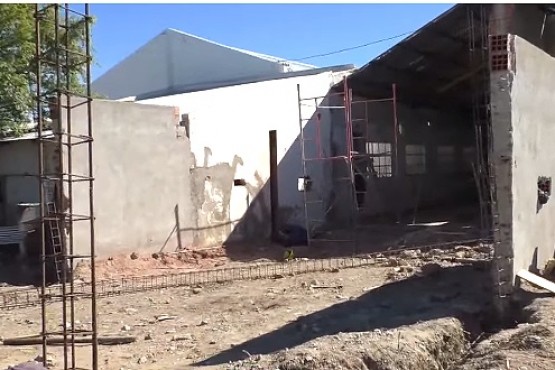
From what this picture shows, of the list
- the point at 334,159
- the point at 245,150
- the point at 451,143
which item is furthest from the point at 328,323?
the point at 451,143

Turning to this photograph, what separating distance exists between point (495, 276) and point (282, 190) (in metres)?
10.0

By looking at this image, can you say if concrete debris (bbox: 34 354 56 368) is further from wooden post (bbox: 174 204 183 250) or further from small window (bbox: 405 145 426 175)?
small window (bbox: 405 145 426 175)

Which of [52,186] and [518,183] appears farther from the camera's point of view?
[52,186]

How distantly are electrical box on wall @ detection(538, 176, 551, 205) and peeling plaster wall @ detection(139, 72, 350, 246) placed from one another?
8.23 meters

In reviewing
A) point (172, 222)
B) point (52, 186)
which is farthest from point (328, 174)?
point (52, 186)

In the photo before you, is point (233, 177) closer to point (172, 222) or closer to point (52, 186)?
point (172, 222)

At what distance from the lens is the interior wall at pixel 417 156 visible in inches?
796

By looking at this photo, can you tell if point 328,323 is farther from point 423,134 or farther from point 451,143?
point 451,143

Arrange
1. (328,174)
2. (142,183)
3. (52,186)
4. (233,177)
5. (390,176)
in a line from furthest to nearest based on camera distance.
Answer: (390,176) < (328,174) < (233,177) < (142,183) < (52,186)

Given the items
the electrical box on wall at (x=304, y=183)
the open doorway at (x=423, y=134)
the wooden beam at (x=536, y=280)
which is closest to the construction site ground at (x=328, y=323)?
the wooden beam at (x=536, y=280)

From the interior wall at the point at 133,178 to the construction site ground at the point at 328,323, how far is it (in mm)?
2844

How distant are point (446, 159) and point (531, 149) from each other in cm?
1605

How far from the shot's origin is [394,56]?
58.2ft

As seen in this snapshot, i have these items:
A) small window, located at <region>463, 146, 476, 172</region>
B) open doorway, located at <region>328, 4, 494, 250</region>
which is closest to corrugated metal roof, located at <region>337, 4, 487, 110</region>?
open doorway, located at <region>328, 4, 494, 250</region>
